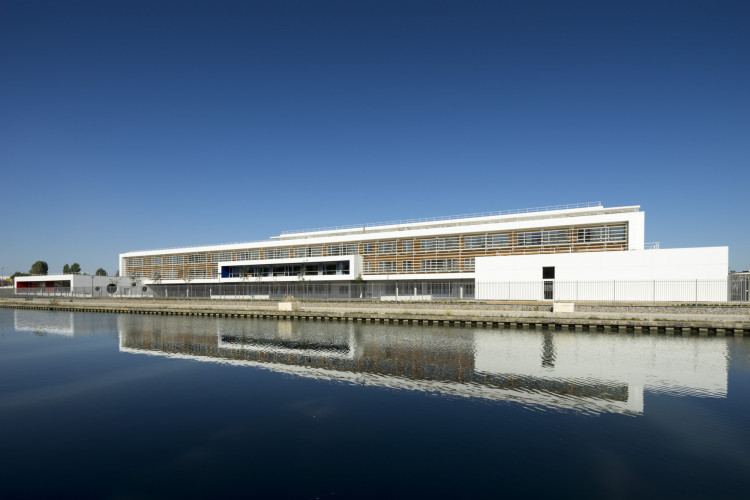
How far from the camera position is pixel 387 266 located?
254 feet

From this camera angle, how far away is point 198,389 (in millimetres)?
19016

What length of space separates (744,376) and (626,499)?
16.6 metres

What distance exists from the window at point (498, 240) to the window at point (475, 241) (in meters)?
0.80

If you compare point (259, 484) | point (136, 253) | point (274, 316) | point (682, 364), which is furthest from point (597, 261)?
point (136, 253)

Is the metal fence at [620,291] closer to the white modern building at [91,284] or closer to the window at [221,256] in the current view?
the window at [221,256]

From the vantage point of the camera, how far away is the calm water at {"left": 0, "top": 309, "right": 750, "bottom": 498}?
1038cm

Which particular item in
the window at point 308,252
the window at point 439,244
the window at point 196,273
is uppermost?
the window at point 439,244

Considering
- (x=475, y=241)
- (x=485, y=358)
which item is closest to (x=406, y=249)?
(x=475, y=241)

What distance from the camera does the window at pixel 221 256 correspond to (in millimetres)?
95969

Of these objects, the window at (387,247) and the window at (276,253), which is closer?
the window at (387,247)

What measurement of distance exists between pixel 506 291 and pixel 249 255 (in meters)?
58.1

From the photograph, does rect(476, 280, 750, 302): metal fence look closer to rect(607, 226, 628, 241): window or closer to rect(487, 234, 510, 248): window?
rect(607, 226, 628, 241): window

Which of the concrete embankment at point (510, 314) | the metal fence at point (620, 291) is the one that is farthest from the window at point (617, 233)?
the concrete embankment at point (510, 314)

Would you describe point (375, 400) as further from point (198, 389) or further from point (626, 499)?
point (626, 499)
